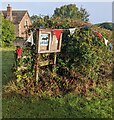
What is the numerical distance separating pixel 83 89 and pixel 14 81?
1.83 m

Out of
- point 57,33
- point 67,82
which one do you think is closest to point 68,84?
point 67,82

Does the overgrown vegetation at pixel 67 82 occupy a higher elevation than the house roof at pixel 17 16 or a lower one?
lower

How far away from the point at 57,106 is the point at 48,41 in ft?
6.39

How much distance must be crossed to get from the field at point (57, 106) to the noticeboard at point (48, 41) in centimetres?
134

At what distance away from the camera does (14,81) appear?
7.37 m

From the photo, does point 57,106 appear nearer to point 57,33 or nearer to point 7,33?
point 57,33

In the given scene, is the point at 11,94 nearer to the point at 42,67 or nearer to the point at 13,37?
the point at 42,67

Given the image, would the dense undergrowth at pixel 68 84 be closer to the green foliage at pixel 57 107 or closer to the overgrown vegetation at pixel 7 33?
the green foliage at pixel 57 107

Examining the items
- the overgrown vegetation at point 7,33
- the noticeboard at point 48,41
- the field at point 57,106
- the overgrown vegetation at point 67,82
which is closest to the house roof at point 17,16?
the overgrown vegetation at point 7,33

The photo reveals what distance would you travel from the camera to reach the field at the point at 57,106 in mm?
5766

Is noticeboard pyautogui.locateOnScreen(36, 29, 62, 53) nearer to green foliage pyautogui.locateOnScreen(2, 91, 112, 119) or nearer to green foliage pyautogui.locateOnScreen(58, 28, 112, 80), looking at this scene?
green foliage pyautogui.locateOnScreen(58, 28, 112, 80)

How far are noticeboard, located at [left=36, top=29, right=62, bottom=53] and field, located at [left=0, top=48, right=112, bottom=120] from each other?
1.34 meters

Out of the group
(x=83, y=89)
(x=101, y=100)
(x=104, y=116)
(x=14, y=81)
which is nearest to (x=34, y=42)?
(x=14, y=81)

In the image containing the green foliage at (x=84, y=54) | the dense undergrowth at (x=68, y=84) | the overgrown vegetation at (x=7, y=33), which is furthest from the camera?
the overgrown vegetation at (x=7, y=33)
